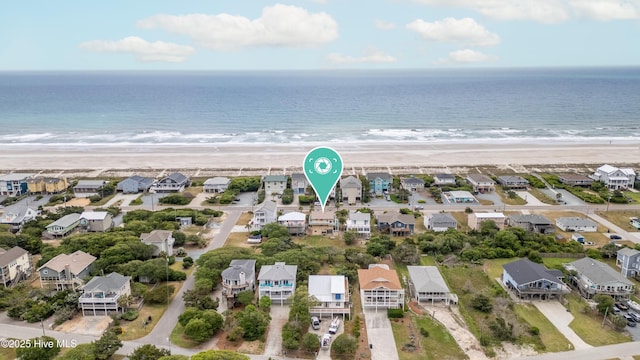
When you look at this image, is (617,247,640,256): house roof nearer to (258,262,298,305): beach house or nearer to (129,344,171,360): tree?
(258,262,298,305): beach house

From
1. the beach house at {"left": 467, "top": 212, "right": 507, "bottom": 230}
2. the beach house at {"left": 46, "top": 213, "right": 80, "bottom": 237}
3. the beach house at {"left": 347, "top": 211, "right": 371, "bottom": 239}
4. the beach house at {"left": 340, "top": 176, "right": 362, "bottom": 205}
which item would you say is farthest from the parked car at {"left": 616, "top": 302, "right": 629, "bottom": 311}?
the beach house at {"left": 46, "top": 213, "right": 80, "bottom": 237}

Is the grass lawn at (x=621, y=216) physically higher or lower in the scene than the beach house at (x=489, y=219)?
lower

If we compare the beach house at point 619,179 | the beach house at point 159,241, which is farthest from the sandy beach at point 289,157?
the beach house at point 159,241

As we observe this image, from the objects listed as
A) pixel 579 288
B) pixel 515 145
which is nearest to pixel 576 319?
pixel 579 288

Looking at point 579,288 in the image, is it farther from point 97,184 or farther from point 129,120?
point 129,120

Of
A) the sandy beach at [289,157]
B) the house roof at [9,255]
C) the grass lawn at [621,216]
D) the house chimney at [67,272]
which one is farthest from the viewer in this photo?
the sandy beach at [289,157]

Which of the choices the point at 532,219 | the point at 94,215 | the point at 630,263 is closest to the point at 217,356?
the point at 94,215

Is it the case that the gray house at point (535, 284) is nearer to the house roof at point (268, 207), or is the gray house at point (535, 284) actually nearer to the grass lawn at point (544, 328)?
the grass lawn at point (544, 328)

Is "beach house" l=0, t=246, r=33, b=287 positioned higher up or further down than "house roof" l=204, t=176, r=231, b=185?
further down
